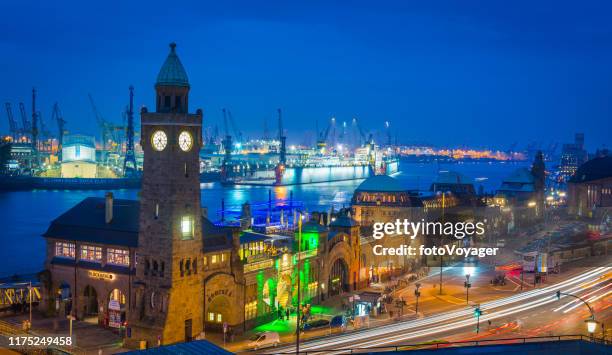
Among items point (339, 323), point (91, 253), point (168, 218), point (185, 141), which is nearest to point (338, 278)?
point (339, 323)

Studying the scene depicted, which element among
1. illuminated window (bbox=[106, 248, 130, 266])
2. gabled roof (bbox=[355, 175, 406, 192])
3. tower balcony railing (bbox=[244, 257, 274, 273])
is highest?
gabled roof (bbox=[355, 175, 406, 192])

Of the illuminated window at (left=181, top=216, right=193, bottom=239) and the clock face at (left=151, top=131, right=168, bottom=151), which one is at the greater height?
the clock face at (left=151, top=131, right=168, bottom=151)

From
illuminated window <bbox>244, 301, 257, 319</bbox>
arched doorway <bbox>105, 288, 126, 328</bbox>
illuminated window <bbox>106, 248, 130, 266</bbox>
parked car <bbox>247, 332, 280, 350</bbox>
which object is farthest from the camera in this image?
illuminated window <bbox>244, 301, 257, 319</bbox>

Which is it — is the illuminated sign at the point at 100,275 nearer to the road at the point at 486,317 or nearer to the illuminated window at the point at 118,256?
the illuminated window at the point at 118,256

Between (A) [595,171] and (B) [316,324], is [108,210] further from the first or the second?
(A) [595,171]

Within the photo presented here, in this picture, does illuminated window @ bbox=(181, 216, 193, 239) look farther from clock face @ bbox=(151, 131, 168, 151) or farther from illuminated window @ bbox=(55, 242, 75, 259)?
illuminated window @ bbox=(55, 242, 75, 259)

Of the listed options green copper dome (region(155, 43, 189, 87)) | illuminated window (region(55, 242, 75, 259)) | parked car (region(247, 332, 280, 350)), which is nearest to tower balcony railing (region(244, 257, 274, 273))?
parked car (region(247, 332, 280, 350))

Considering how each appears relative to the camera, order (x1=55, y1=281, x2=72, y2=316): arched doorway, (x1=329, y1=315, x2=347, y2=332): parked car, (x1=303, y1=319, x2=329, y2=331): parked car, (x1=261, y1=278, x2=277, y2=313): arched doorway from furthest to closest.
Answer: (x1=261, y1=278, x2=277, y2=313): arched doorway
(x1=55, y1=281, x2=72, y2=316): arched doorway
(x1=329, y1=315, x2=347, y2=332): parked car
(x1=303, y1=319, x2=329, y2=331): parked car

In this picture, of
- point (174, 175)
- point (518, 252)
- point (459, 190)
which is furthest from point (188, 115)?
point (459, 190)

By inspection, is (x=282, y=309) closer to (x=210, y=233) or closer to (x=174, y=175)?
(x=210, y=233)
